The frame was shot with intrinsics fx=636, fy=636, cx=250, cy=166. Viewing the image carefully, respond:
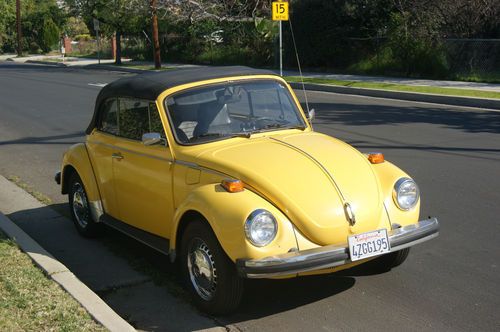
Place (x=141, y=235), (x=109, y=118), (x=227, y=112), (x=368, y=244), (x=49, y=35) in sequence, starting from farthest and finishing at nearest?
(x=49, y=35) → (x=109, y=118) → (x=141, y=235) → (x=227, y=112) → (x=368, y=244)

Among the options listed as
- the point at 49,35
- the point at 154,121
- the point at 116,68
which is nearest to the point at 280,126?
the point at 154,121

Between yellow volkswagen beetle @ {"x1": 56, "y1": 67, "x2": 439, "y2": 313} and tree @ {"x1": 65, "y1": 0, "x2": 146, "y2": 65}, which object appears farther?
tree @ {"x1": 65, "y1": 0, "x2": 146, "y2": 65}

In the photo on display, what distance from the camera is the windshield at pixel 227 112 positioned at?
5.27 m

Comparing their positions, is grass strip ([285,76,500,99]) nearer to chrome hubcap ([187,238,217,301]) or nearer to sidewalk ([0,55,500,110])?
sidewalk ([0,55,500,110])

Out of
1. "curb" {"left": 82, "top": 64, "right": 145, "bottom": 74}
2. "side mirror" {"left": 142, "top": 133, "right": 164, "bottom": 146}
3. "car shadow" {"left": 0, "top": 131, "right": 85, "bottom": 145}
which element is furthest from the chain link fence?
"side mirror" {"left": 142, "top": 133, "right": 164, "bottom": 146}

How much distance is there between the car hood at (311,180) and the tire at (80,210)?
6.53 ft

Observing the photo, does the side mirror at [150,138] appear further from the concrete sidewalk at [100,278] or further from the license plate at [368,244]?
the license plate at [368,244]

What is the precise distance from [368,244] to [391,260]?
35.0 inches

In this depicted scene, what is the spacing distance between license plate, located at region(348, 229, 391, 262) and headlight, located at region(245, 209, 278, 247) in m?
0.54

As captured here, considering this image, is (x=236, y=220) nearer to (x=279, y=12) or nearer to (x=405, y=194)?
(x=405, y=194)

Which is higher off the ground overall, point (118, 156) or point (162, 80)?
point (162, 80)

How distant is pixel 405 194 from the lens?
482 centimetres

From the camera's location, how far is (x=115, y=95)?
241 inches

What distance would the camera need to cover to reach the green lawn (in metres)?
4.10
